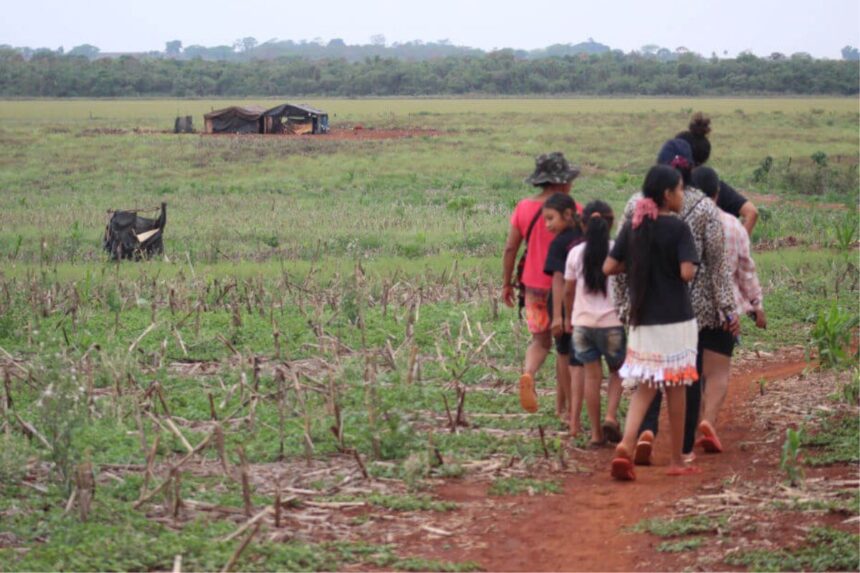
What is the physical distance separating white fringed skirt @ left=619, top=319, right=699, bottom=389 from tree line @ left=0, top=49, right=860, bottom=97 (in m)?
99.3

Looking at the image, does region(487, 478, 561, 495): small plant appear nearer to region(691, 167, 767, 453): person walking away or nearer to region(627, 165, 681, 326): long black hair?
region(627, 165, 681, 326): long black hair

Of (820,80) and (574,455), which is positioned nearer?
(574,455)

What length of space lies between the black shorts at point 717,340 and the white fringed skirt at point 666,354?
24.1 inches

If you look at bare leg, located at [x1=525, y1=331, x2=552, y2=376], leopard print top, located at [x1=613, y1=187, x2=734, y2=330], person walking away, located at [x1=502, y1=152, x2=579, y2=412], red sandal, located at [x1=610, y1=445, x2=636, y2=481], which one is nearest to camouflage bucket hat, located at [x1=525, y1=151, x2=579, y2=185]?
person walking away, located at [x1=502, y1=152, x2=579, y2=412]

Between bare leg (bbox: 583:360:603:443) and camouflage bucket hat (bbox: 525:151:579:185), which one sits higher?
camouflage bucket hat (bbox: 525:151:579:185)

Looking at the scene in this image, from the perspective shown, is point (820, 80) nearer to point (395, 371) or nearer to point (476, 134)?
point (476, 134)

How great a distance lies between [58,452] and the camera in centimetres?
662

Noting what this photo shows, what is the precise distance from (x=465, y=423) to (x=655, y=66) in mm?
111239

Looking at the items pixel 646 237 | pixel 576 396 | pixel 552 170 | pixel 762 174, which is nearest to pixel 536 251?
pixel 552 170

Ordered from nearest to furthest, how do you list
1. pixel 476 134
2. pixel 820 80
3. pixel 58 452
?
1. pixel 58 452
2. pixel 476 134
3. pixel 820 80

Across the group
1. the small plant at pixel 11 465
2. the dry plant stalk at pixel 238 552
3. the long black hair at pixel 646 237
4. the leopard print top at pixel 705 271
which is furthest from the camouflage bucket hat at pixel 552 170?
the small plant at pixel 11 465

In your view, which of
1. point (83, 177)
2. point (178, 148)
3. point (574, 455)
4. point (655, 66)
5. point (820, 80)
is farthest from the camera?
point (655, 66)

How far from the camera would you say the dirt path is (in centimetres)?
607

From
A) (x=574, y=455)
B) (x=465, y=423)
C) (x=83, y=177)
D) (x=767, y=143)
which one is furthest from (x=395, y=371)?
(x=767, y=143)
